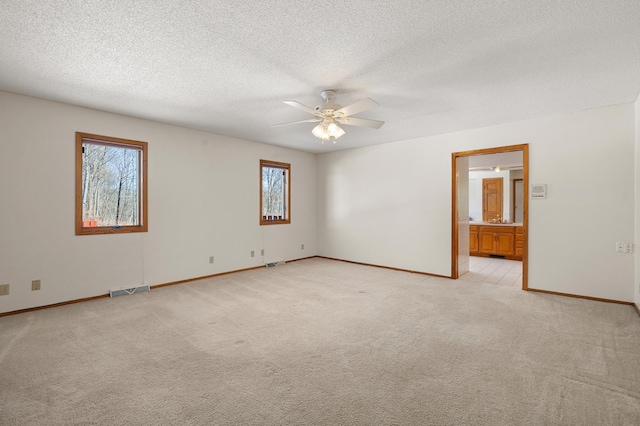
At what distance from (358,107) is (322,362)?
2326mm

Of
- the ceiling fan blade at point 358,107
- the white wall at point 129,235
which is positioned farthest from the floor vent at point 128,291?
the ceiling fan blade at point 358,107

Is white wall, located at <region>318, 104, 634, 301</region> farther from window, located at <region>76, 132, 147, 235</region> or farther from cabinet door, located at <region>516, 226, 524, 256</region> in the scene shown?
window, located at <region>76, 132, 147, 235</region>

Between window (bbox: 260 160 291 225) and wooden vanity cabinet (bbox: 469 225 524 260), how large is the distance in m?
4.75

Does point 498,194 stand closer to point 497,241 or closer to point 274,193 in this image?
point 497,241

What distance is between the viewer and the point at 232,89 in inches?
133

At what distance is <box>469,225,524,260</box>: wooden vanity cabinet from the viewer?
283 inches

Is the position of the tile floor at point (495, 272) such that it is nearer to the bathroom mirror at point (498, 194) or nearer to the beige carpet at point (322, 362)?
the beige carpet at point (322, 362)

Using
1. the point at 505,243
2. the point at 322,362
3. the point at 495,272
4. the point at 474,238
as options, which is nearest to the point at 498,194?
the point at 474,238

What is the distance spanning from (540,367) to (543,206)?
9.29 ft

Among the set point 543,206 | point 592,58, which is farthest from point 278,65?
point 543,206

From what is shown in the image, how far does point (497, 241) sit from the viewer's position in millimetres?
7465

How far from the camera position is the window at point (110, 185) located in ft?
13.4

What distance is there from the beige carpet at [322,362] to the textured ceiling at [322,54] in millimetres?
2498

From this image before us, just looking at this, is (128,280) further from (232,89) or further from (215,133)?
(232,89)
